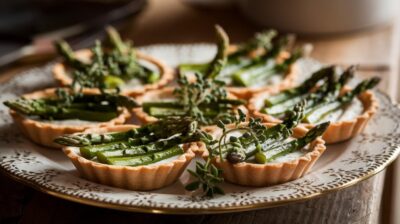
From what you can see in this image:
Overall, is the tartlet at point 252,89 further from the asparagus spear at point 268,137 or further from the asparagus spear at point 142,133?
the asparagus spear at point 142,133

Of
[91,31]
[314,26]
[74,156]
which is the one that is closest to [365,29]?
[314,26]

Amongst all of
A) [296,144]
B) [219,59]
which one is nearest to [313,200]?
[296,144]

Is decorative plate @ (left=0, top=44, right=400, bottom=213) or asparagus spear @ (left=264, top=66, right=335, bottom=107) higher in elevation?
asparagus spear @ (left=264, top=66, right=335, bottom=107)

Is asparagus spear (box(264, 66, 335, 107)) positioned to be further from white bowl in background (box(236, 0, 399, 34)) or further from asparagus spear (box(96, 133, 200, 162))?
white bowl in background (box(236, 0, 399, 34))

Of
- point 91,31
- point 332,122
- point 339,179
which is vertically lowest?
point 339,179

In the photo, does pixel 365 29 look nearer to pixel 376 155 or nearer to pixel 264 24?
pixel 264 24

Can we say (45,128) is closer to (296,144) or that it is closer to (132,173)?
(132,173)

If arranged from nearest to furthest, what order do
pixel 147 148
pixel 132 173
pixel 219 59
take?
pixel 132 173 < pixel 147 148 < pixel 219 59

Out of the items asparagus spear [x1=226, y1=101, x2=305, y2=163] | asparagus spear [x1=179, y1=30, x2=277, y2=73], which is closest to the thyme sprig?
asparagus spear [x1=226, y1=101, x2=305, y2=163]
